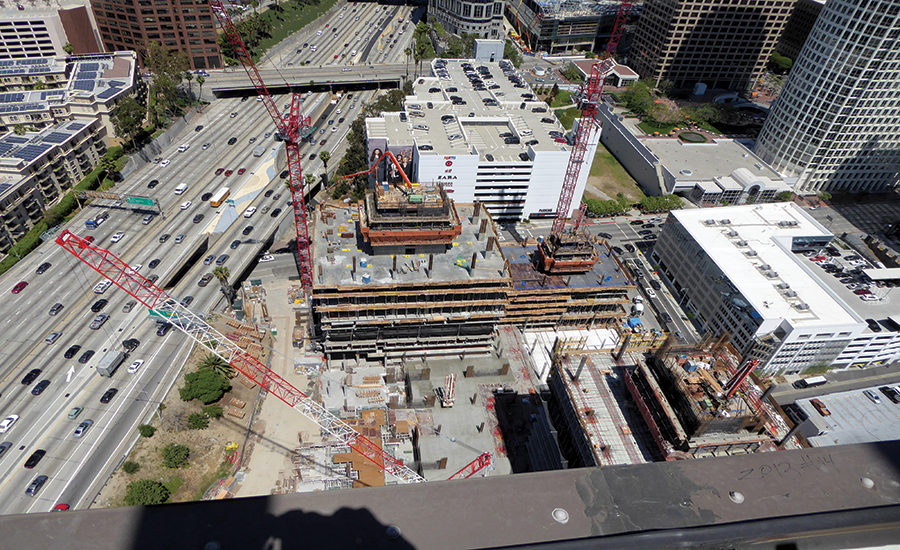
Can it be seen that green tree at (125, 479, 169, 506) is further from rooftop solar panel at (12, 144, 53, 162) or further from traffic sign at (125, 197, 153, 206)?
rooftop solar panel at (12, 144, 53, 162)

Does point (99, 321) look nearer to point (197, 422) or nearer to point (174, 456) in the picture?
point (197, 422)

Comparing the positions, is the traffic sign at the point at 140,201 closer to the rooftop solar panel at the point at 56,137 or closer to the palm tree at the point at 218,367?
the rooftop solar panel at the point at 56,137

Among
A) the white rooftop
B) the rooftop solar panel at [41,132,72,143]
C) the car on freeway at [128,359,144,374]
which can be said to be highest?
the white rooftop

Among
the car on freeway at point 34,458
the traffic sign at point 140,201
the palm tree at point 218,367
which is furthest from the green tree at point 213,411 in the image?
the traffic sign at point 140,201

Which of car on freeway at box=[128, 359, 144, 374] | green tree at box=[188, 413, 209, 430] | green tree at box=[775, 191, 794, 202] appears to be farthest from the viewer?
green tree at box=[775, 191, 794, 202]

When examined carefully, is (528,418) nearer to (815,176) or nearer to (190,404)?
(190,404)

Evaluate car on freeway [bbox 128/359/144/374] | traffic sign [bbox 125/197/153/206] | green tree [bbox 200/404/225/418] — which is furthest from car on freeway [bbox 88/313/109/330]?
traffic sign [bbox 125/197/153/206]
